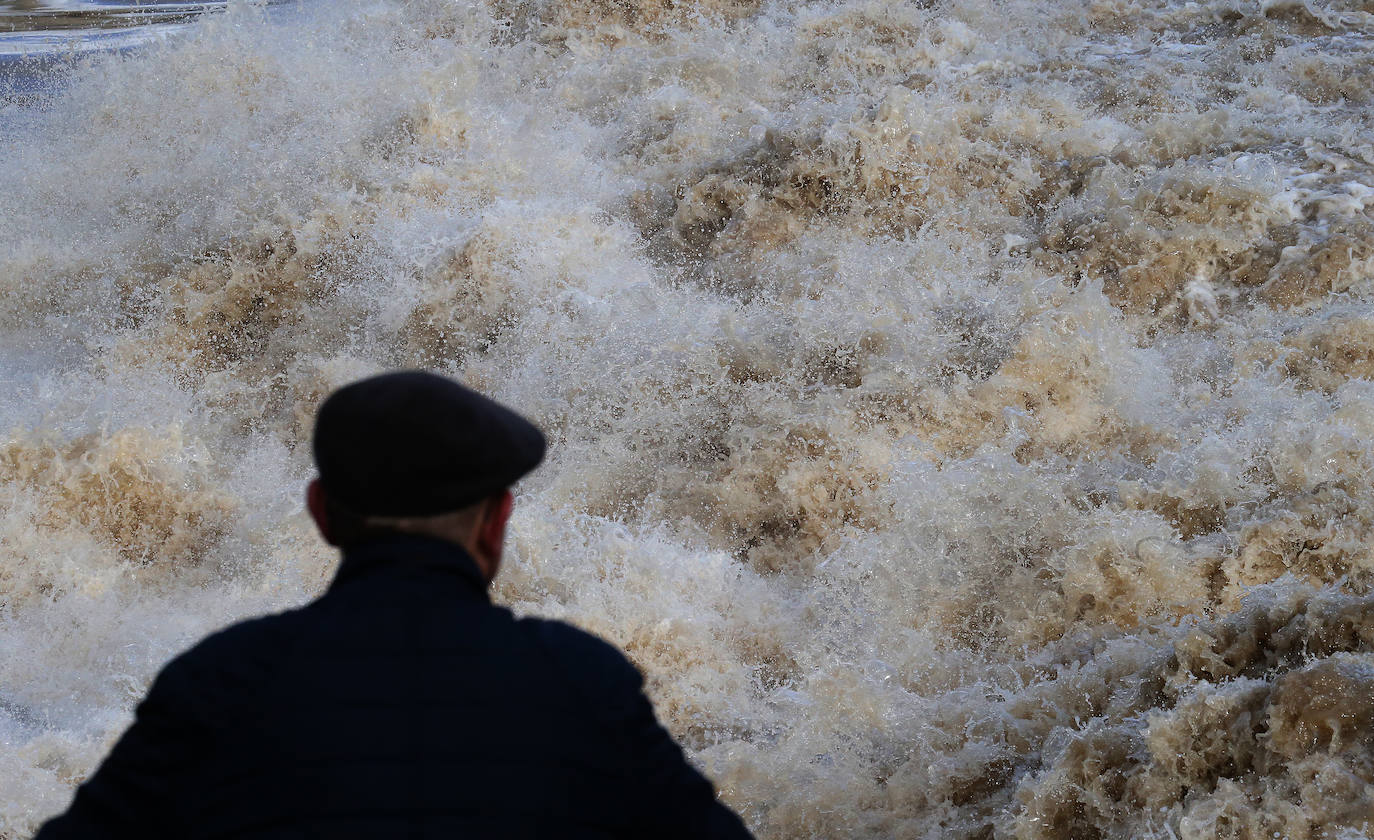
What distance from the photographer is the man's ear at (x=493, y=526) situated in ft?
4.45

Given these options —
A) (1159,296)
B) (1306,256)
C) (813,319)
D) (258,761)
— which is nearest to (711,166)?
(813,319)

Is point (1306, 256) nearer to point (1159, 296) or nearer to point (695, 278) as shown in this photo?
point (1159, 296)

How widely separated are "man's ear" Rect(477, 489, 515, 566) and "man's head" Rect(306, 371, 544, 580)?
0.05ft

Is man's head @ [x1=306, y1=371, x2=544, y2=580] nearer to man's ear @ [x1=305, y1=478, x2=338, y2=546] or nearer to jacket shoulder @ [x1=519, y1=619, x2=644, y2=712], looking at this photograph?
man's ear @ [x1=305, y1=478, x2=338, y2=546]

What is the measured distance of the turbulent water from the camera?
3072 mm

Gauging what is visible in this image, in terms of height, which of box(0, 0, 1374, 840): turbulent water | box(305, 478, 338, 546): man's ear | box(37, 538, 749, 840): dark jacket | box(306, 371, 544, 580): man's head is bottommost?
box(0, 0, 1374, 840): turbulent water

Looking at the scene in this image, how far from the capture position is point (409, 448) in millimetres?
1277

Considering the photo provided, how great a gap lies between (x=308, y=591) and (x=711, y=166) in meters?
3.39

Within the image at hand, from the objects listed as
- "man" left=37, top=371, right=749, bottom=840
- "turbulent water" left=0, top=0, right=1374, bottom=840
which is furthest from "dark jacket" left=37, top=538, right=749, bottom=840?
"turbulent water" left=0, top=0, right=1374, bottom=840

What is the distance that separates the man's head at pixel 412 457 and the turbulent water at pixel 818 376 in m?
1.81

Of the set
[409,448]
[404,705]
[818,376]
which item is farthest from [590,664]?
[818,376]

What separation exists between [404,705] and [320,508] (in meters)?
0.31

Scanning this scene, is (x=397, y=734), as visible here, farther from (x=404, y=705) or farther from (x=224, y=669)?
(x=224, y=669)

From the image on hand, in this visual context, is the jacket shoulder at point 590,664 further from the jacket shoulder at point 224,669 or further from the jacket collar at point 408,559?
the jacket shoulder at point 224,669
